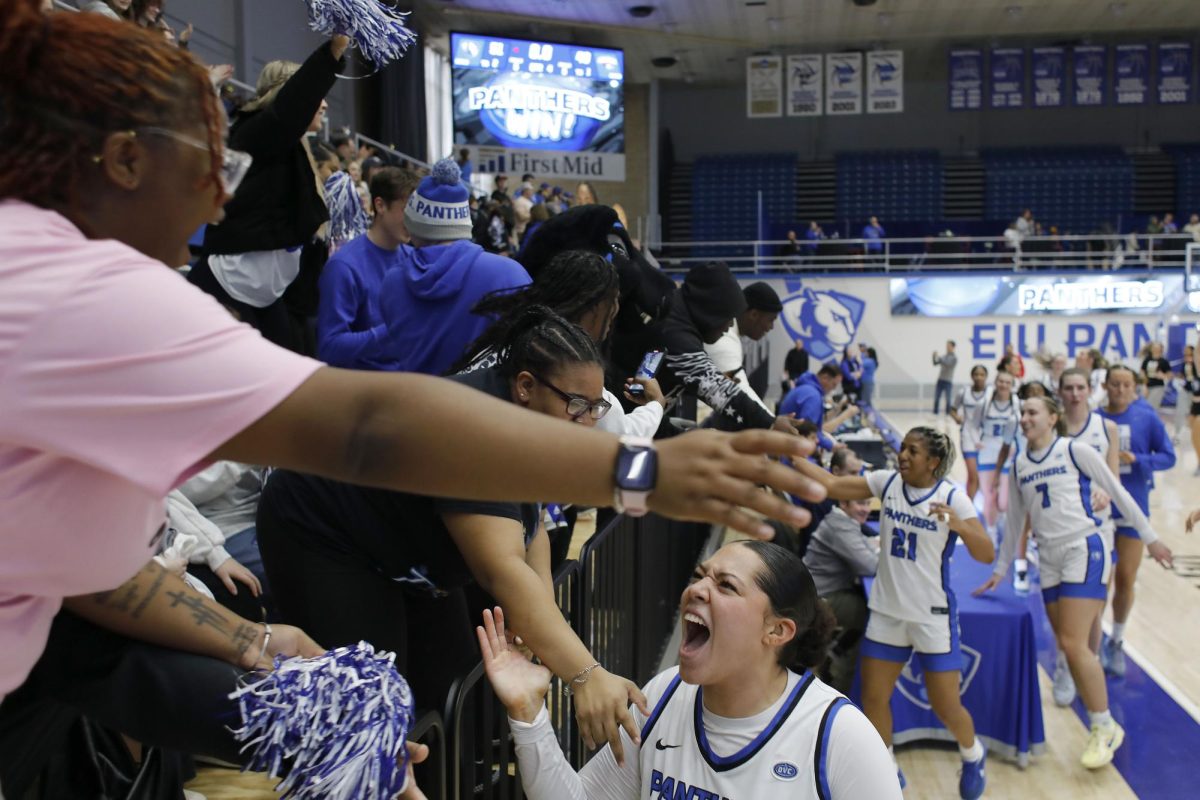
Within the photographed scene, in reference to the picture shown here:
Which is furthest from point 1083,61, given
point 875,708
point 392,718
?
point 392,718

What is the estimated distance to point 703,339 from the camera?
4.93 meters

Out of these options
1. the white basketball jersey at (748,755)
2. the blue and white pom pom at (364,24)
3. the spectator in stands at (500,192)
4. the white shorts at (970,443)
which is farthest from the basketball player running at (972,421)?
the blue and white pom pom at (364,24)

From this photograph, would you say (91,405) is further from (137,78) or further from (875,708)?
(875,708)

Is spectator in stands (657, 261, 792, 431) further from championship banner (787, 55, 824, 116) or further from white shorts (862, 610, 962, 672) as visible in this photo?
championship banner (787, 55, 824, 116)

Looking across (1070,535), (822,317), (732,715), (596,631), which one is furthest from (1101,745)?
(822,317)

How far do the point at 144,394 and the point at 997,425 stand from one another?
981cm

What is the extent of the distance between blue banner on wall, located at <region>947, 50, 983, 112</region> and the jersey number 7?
2066 centimetres

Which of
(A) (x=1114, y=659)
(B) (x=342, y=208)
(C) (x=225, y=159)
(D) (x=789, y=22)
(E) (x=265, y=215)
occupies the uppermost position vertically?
(D) (x=789, y=22)

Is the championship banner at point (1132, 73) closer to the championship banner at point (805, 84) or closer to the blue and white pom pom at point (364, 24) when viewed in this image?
the championship banner at point (805, 84)

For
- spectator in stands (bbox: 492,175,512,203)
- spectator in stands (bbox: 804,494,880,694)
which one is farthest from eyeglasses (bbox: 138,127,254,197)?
spectator in stands (bbox: 492,175,512,203)

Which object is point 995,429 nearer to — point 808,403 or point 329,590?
point 808,403

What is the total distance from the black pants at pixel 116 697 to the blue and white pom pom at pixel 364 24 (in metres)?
1.75

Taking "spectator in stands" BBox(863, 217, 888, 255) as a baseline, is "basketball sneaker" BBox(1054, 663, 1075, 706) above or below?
below

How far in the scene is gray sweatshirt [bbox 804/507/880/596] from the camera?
587cm
